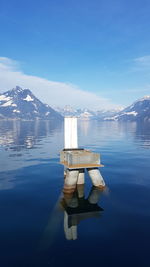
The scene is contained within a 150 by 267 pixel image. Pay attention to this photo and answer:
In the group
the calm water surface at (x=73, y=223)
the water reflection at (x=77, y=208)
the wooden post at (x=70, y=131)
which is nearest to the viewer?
the calm water surface at (x=73, y=223)

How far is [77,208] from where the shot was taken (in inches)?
1088

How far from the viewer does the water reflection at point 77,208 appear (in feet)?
75.0

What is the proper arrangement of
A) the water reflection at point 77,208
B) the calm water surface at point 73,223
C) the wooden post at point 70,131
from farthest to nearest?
the wooden post at point 70,131
the water reflection at point 77,208
the calm water surface at point 73,223

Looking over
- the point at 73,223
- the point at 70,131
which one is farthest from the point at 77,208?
the point at 70,131

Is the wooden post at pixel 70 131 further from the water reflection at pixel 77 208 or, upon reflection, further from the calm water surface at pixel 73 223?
the water reflection at pixel 77 208

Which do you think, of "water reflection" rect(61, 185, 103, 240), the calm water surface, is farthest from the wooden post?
"water reflection" rect(61, 185, 103, 240)

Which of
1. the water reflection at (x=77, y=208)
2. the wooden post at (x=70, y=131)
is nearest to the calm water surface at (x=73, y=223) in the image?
the water reflection at (x=77, y=208)

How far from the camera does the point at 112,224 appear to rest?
2331 centimetres

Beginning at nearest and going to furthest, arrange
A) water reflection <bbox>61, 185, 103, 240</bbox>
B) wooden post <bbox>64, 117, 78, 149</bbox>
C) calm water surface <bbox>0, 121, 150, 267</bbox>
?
calm water surface <bbox>0, 121, 150, 267</bbox>
water reflection <bbox>61, 185, 103, 240</bbox>
wooden post <bbox>64, 117, 78, 149</bbox>

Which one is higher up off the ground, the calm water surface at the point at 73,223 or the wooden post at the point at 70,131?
the wooden post at the point at 70,131

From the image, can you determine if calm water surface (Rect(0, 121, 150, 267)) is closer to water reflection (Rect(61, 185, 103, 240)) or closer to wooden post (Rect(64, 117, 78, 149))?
water reflection (Rect(61, 185, 103, 240))

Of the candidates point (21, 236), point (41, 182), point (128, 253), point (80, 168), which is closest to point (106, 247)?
point (128, 253)

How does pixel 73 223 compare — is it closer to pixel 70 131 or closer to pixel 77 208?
pixel 77 208

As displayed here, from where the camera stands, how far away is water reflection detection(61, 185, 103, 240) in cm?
2286
